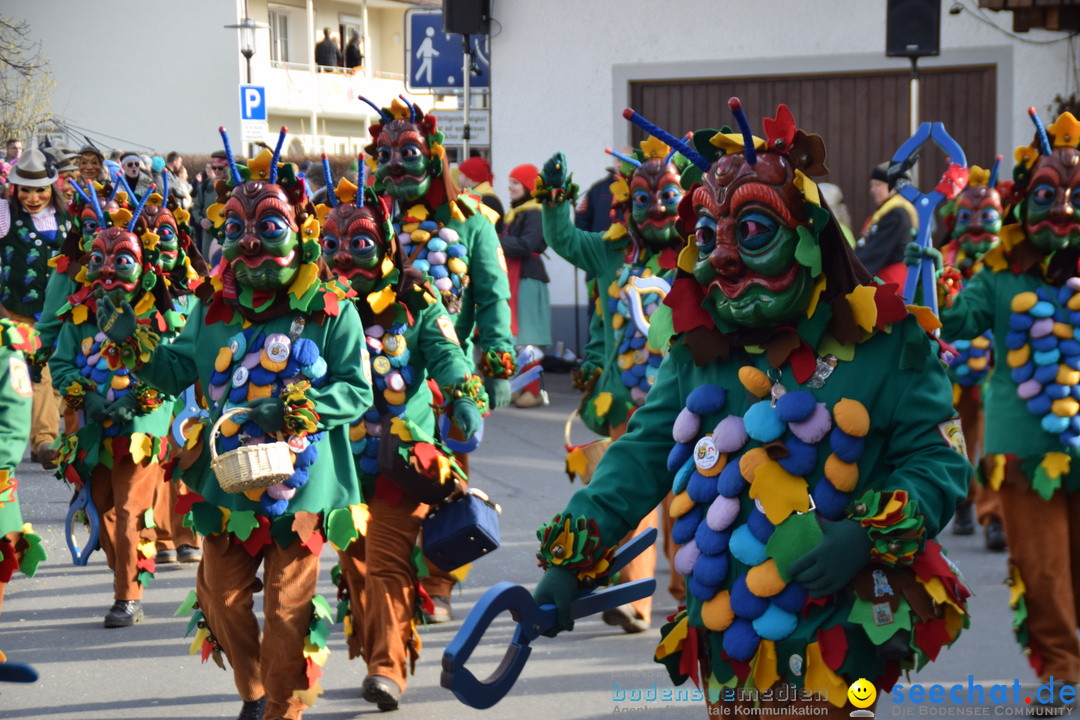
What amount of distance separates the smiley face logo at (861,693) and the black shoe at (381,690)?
2.77 m

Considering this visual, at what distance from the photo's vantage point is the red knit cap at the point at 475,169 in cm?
1424

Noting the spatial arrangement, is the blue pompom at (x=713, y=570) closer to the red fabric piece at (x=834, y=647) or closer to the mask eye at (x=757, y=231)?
the red fabric piece at (x=834, y=647)

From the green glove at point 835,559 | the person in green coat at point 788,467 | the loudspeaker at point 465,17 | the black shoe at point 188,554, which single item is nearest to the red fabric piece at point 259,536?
the person in green coat at point 788,467

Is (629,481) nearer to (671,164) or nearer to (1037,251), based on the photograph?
(1037,251)

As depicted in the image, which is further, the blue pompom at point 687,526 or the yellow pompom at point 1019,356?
the yellow pompom at point 1019,356

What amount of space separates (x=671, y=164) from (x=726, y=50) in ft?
30.4

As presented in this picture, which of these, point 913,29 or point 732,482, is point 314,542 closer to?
point 732,482

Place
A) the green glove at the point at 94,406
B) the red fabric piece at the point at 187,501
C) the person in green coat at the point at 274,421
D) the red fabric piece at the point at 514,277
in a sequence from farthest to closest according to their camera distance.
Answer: the red fabric piece at the point at 514,277 < the green glove at the point at 94,406 < the red fabric piece at the point at 187,501 < the person in green coat at the point at 274,421

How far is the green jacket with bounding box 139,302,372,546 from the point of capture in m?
5.16

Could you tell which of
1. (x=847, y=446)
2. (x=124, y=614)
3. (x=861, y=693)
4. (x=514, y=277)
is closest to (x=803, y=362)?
(x=847, y=446)

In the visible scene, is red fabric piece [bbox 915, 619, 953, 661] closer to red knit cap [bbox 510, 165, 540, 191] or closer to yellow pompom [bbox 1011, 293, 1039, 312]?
yellow pompom [bbox 1011, 293, 1039, 312]

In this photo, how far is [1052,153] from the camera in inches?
225

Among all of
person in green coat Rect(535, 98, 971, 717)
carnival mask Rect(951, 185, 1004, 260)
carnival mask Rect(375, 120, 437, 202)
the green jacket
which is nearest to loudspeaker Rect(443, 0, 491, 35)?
carnival mask Rect(951, 185, 1004, 260)

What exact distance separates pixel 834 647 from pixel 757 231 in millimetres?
1026
